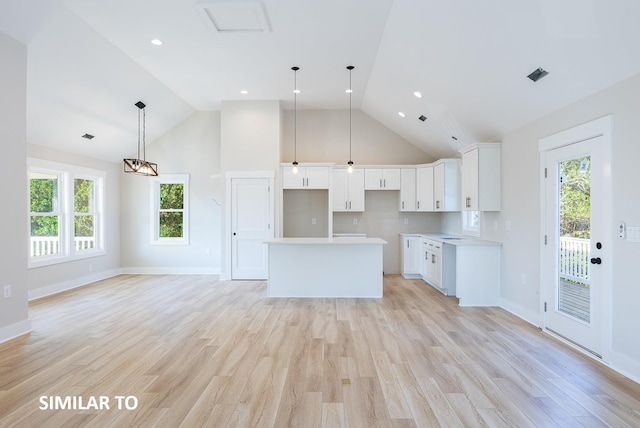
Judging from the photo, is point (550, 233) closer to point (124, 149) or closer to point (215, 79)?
point (215, 79)

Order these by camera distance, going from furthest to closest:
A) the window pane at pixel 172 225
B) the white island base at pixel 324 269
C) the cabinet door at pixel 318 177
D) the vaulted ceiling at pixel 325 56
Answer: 1. the window pane at pixel 172 225
2. the cabinet door at pixel 318 177
3. the white island base at pixel 324 269
4. the vaulted ceiling at pixel 325 56

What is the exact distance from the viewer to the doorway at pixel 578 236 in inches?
117

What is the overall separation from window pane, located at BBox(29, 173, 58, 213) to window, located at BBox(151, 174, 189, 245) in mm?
1731

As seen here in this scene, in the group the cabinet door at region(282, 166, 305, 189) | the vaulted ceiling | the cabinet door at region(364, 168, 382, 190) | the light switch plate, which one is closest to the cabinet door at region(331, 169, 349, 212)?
the cabinet door at region(364, 168, 382, 190)

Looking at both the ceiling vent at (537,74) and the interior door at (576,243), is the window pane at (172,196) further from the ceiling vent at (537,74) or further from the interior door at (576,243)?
the interior door at (576,243)

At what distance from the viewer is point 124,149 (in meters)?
6.82

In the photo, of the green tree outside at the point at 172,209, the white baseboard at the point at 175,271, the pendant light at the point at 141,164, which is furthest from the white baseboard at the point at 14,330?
the green tree outside at the point at 172,209

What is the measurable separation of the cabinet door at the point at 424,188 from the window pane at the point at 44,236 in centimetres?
672

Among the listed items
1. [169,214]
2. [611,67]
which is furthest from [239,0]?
[169,214]

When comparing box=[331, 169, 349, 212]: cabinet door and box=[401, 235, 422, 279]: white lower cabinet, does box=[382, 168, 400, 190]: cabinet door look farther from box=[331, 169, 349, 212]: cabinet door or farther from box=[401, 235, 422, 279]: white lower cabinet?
box=[401, 235, 422, 279]: white lower cabinet

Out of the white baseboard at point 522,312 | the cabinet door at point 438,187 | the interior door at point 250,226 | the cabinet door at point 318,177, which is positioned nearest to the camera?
the white baseboard at point 522,312

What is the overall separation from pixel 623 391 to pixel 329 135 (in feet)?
20.0

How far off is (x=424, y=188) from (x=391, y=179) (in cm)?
69

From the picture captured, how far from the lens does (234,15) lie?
146 inches
